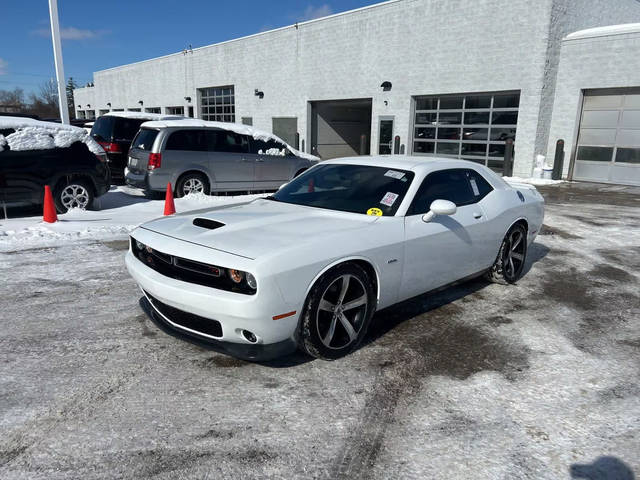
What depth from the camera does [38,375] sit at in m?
3.38

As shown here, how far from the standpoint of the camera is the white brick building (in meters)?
16.1

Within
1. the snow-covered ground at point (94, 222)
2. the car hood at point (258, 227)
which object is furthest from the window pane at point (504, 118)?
the car hood at point (258, 227)

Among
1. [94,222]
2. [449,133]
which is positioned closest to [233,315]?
[94,222]

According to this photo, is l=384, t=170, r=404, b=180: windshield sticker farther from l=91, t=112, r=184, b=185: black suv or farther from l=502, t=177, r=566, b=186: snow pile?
l=502, t=177, r=566, b=186: snow pile

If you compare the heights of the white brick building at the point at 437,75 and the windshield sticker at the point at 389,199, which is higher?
the white brick building at the point at 437,75

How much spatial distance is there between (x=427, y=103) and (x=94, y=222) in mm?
15181

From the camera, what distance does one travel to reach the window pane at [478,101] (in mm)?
17795

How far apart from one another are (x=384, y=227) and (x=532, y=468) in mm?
1962

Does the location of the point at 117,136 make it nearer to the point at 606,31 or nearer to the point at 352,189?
the point at 352,189

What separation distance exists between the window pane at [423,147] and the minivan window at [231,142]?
10727 mm

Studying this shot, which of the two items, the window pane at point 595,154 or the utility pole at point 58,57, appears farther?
the utility pole at point 58,57

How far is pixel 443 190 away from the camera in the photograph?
4.66 metres

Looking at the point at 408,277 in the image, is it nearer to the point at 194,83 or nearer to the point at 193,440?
the point at 193,440

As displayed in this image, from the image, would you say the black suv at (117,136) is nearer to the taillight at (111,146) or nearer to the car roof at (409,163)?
the taillight at (111,146)
